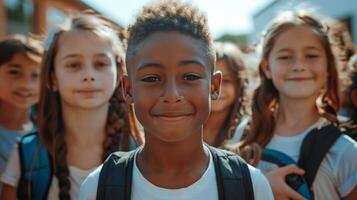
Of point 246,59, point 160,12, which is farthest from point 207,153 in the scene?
point 246,59

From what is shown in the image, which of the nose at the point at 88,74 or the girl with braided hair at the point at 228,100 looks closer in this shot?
the nose at the point at 88,74

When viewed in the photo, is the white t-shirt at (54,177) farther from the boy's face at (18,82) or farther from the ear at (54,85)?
the boy's face at (18,82)

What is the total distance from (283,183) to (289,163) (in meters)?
0.16

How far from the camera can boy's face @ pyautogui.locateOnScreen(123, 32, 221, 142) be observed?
1.46m

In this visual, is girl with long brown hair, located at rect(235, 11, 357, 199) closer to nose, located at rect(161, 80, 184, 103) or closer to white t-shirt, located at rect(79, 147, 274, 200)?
white t-shirt, located at rect(79, 147, 274, 200)

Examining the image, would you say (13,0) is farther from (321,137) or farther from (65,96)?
(321,137)

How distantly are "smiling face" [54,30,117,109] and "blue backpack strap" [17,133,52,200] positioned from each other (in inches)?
11.6

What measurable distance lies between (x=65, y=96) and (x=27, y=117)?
1.17 meters

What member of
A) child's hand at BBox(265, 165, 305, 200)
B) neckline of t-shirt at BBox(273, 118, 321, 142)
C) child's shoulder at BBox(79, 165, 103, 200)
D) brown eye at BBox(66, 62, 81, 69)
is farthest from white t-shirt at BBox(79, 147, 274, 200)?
brown eye at BBox(66, 62, 81, 69)

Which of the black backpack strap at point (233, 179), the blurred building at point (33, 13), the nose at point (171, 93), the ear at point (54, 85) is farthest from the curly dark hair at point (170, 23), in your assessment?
the blurred building at point (33, 13)

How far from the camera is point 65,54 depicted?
7.73 feet

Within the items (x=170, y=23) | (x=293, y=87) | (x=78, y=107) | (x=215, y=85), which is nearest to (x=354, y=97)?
(x=293, y=87)

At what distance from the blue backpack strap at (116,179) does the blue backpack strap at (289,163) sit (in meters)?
0.80

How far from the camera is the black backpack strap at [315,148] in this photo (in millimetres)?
2033
